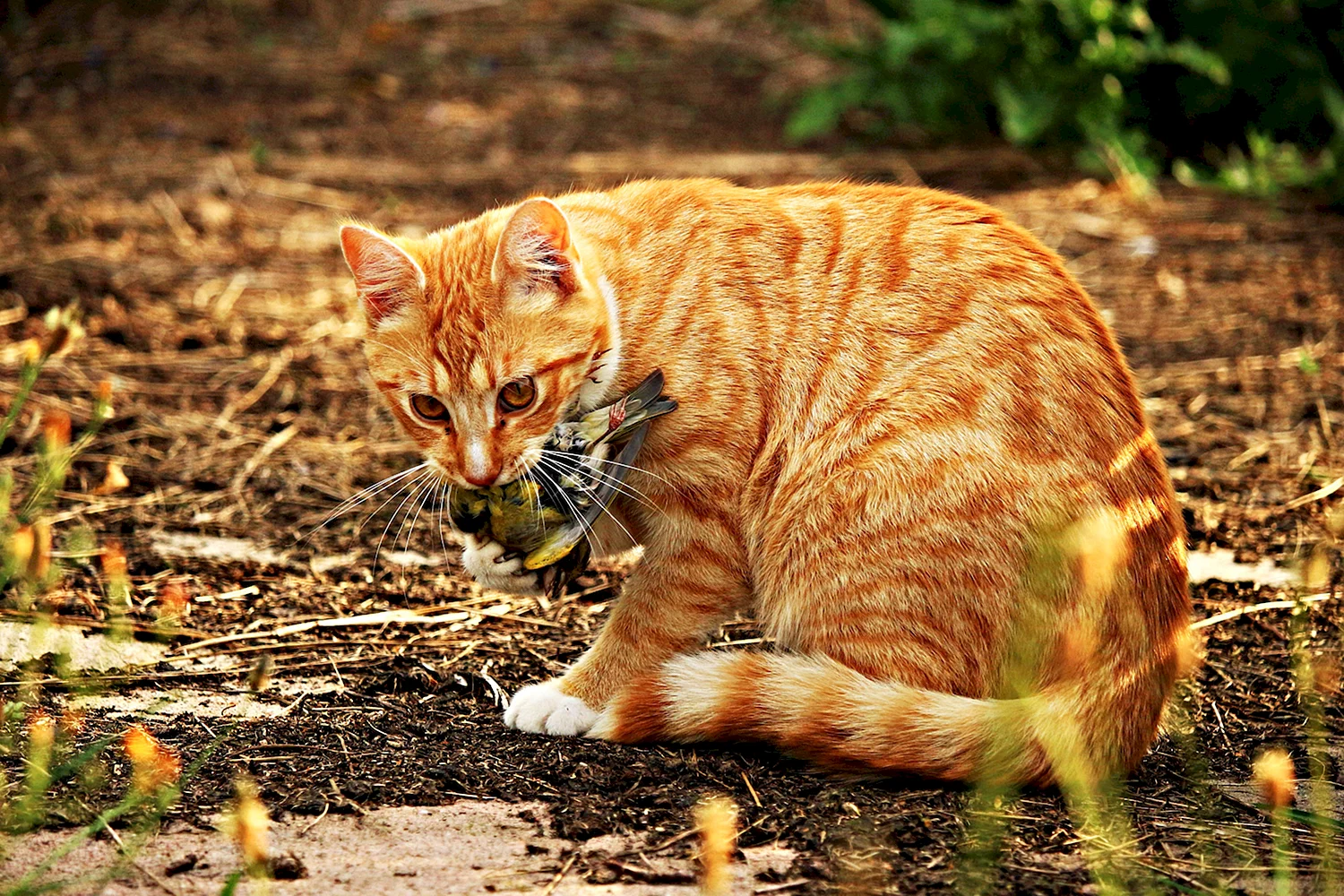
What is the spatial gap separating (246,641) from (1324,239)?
211 inches

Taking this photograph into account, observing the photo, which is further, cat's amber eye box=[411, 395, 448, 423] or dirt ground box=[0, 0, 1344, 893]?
cat's amber eye box=[411, 395, 448, 423]

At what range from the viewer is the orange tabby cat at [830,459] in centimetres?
274

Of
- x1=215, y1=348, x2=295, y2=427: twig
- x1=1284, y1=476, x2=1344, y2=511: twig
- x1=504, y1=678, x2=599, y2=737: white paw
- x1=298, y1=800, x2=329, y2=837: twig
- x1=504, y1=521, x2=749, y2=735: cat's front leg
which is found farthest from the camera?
x1=215, y1=348, x2=295, y2=427: twig

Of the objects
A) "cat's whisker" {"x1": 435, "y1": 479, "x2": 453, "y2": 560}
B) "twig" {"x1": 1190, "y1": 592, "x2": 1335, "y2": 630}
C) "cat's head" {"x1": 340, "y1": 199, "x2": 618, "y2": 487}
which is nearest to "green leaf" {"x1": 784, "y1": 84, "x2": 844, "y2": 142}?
"cat's whisker" {"x1": 435, "y1": 479, "x2": 453, "y2": 560}

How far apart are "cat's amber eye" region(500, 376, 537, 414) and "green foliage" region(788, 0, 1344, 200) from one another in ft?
15.0

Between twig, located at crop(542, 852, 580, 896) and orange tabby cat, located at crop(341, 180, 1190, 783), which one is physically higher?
orange tabby cat, located at crop(341, 180, 1190, 783)

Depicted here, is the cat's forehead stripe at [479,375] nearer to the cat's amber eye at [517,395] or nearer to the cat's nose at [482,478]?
the cat's amber eye at [517,395]

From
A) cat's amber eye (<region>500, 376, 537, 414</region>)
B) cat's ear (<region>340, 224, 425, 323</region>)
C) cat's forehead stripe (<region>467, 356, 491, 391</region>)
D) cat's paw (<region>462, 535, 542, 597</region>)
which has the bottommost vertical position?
cat's paw (<region>462, 535, 542, 597</region>)

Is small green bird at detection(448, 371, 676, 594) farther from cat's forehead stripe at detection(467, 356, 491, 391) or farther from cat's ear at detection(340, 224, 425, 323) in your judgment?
cat's ear at detection(340, 224, 425, 323)

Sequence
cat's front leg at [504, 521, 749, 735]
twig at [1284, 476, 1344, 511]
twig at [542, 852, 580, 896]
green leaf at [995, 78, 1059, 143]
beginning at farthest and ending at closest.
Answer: green leaf at [995, 78, 1059, 143]
twig at [1284, 476, 1344, 511]
cat's front leg at [504, 521, 749, 735]
twig at [542, 852, 580, 896]

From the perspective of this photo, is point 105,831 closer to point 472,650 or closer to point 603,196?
point 472,650

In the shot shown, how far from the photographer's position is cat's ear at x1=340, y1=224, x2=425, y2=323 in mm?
3035

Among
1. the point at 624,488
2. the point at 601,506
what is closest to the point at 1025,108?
the point at 624,488

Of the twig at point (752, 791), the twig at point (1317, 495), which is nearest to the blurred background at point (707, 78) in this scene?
the twig at point (1317, 495)
